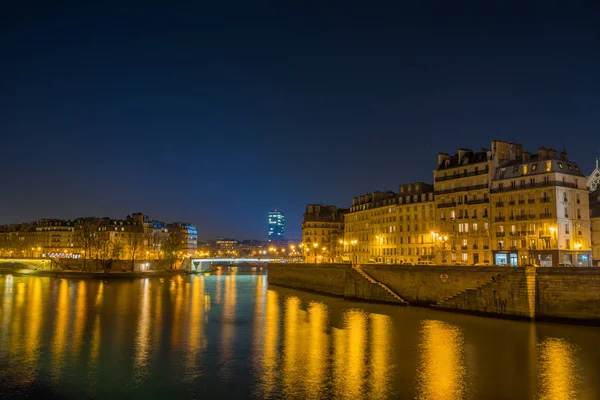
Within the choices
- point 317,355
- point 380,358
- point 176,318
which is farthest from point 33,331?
point 380,358

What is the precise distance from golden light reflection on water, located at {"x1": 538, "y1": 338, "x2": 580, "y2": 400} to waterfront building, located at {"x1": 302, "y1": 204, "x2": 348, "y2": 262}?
98740 millimetres

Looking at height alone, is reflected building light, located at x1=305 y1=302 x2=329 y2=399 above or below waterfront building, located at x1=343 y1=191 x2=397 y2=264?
below

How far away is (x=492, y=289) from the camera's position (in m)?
54.2

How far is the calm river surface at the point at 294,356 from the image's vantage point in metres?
29.2

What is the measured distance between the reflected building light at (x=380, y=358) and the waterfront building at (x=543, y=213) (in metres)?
26.8

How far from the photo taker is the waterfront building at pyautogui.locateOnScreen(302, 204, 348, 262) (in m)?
140

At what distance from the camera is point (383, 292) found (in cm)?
7081

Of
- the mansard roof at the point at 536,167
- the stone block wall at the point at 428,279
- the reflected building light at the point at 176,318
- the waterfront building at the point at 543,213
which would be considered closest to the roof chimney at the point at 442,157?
the mansard roof at the point at 536,167

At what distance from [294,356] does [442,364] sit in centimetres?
992

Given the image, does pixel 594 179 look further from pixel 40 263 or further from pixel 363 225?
pixel 40 263

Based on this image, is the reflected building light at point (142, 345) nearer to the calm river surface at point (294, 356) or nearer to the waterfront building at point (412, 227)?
the calm river surface at point (294, 356)

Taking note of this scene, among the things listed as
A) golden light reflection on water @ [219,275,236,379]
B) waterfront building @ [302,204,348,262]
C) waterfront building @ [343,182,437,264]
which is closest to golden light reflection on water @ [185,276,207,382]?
golden light reflection on water @ [219,275,236,379]

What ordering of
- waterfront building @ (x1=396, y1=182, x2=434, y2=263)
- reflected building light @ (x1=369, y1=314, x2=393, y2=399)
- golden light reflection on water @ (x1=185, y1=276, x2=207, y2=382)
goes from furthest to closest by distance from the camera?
1. waterfront building @ (x1=396, y1=182, x2=434, y2=263)
2. golden light reflection on water @ (x1=185, y1=276, x2=207, y2=382)
3. reflected building light @ (x1=369, y1=314, x2=393, y2=399)

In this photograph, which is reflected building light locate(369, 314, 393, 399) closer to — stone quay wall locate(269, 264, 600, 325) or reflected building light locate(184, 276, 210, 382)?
stone quay wall locate(269, 264, 600, 325)
